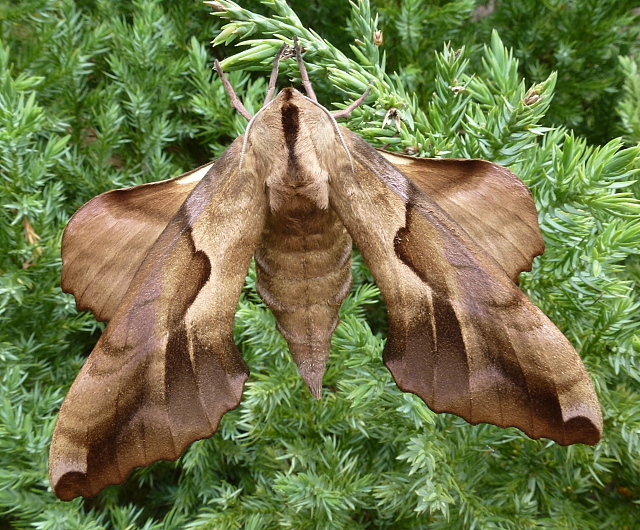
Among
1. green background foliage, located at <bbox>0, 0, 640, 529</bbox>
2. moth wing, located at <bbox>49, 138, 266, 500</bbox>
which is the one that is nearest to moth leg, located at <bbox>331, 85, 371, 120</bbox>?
green background foliage, located at <bbox>0, 0, 640, 529</bbox>

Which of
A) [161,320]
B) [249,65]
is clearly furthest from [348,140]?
[161,320]

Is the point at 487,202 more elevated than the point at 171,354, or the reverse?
the point at 487,202

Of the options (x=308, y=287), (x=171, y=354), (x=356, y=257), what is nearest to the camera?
(x=171, y=354)

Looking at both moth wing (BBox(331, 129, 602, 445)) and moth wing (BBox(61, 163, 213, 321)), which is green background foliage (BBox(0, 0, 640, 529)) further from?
moth wing (BBox(61, 163, 213, 321))

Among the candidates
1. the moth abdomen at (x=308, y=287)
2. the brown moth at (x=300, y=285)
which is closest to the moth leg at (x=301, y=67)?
the brown moth at (x=300, y=285)

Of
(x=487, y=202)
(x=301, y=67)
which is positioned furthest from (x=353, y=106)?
(x=487, y=202)

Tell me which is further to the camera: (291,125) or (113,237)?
(113,237)

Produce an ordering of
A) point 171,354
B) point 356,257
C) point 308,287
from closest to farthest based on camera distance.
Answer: point 171,354 → point 308,287 → point 356,257

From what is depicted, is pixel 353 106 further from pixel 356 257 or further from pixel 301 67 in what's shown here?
pixel 356 257
